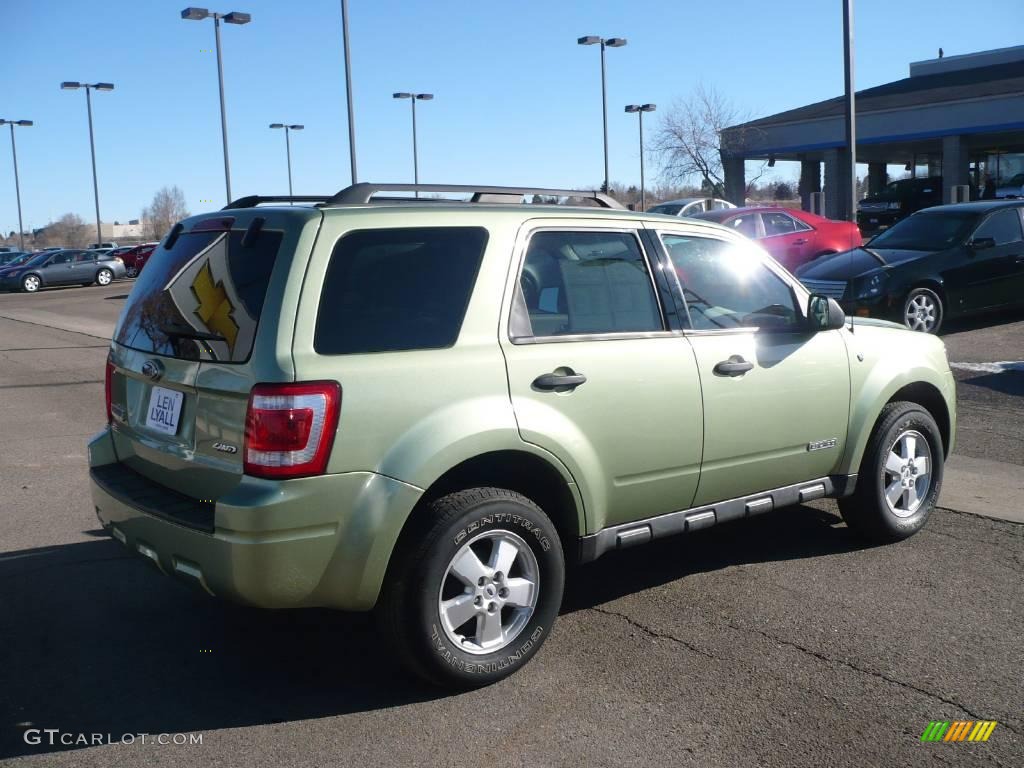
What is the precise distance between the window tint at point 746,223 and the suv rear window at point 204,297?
14665mm

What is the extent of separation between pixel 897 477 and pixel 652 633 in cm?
188

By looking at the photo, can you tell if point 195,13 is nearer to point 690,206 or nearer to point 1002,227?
point 690,206

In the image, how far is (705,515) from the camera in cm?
475

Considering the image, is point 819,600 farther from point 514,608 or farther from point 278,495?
point 278,495

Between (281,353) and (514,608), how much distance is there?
4.47 feet

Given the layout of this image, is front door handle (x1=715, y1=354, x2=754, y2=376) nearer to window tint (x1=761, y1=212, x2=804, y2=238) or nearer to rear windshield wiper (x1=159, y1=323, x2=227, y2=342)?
rear windshield wiper (x1=159, y1=323, x2=227, y2=342)

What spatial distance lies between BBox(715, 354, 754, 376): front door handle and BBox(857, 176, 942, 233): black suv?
1244 inches

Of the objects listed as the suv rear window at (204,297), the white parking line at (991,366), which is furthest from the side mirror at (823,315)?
the white parking line at (991,366)

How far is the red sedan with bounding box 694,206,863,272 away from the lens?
18.2 meters

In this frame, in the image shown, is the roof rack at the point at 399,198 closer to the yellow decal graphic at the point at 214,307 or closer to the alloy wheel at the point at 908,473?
the yellow decal graphic at the point at 214,307

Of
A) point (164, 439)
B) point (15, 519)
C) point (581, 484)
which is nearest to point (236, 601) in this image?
point (164, 439)

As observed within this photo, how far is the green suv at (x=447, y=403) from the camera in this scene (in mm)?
3592

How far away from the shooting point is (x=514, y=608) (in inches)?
161

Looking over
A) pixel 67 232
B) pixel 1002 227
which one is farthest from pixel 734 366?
pixel 67 232
